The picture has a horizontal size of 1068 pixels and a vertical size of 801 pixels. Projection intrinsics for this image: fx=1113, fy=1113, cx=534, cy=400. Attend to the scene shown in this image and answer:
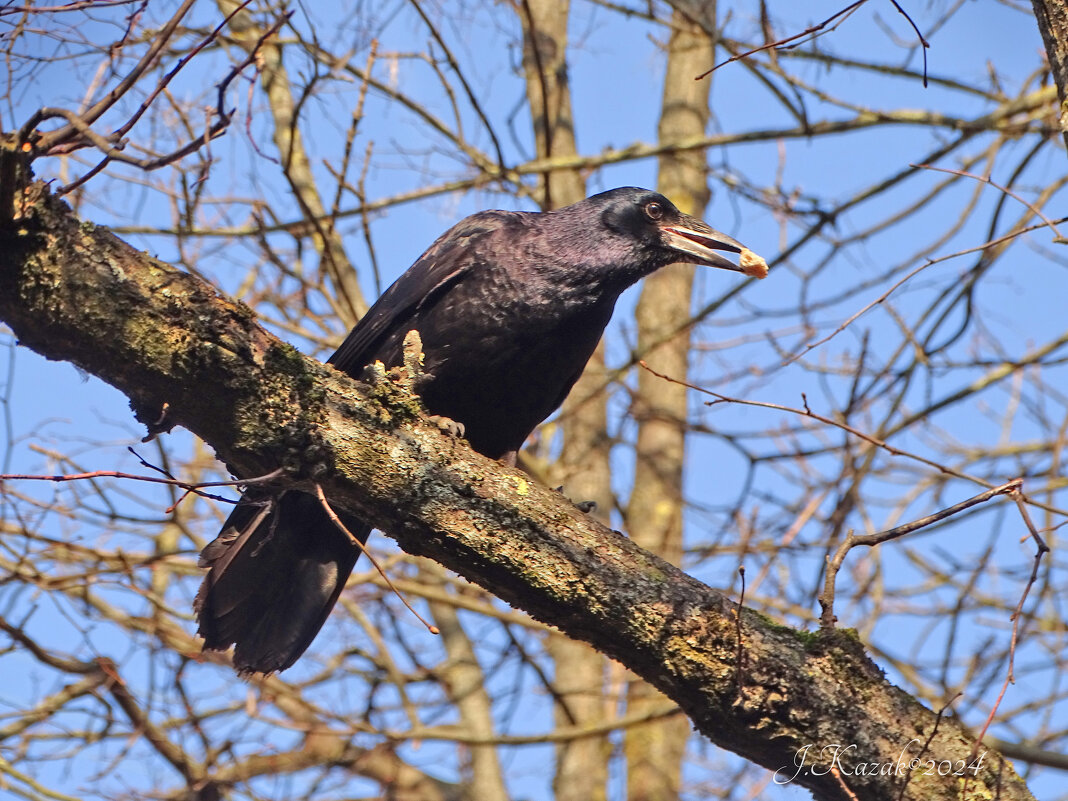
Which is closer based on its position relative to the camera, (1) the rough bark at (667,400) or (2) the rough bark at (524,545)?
(2) the rough bark at (524,545)

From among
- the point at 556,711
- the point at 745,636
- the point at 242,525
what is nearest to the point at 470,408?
the point at 242,525

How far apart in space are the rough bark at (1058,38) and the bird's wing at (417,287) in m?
2.08

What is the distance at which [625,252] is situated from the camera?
14.0 feet

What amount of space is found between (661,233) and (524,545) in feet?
6.73

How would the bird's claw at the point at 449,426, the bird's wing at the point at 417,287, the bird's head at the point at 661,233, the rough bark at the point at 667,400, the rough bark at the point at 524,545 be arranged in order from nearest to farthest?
the rough bark at the point at 524,545, the bird's claw at the point at 449,426, the bird's wing at the point at 417,287, the bird's head at the point at 661,233, the rough bark at the point at 667,400

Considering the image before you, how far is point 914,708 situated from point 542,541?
1.08m

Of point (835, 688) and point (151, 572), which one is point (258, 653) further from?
point (151, 572)

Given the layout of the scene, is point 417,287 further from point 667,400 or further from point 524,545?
point 667,400

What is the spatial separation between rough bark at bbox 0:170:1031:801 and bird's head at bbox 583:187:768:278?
175cm

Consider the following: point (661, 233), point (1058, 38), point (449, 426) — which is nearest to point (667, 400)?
point (661, 233)

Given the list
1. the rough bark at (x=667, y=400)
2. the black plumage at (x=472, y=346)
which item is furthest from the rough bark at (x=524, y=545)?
the rough bark at (x=667, y=400)

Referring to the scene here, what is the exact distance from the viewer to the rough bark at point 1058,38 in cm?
251

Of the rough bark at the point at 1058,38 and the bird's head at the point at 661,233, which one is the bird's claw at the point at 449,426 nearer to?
the bird's head at the point at 661,233

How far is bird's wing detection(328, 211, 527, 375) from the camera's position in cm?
408
